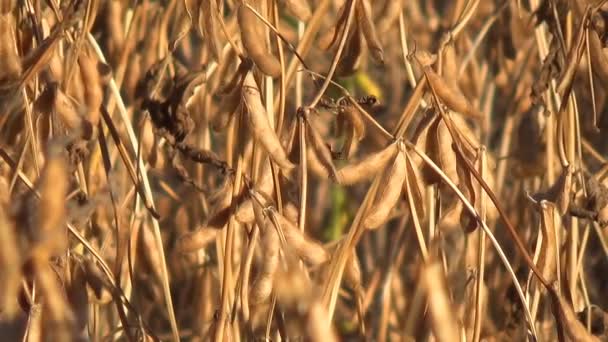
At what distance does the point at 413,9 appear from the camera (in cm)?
183

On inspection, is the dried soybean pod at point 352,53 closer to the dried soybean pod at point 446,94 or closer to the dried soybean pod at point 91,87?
the dried soybean pod at point 446,94

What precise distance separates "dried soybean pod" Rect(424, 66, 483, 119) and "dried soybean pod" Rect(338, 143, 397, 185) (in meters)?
0.08

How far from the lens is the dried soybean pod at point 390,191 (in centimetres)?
86

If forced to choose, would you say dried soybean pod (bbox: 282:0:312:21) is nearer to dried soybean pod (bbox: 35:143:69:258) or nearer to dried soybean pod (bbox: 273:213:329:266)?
dried soybean pod (bbox: 273:213:329:266)

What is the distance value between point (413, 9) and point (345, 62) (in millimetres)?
867

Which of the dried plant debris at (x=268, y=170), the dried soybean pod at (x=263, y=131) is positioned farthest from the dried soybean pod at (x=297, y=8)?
the dried soybean pod at (x=263, y=131)

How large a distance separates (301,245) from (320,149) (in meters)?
0.08

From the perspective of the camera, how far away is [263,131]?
88 centimetres

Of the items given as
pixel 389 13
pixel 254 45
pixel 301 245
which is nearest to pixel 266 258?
pixel 301 245

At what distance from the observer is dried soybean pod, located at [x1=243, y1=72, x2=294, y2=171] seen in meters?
0.88

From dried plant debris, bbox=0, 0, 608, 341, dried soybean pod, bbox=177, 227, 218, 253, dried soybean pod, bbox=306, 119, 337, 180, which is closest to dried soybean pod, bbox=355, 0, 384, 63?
dried plant debris, bbox=0, 0, 608, 341

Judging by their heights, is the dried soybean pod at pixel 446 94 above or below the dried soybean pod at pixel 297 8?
below

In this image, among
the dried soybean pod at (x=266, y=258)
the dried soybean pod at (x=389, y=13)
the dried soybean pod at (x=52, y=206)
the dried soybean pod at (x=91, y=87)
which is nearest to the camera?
the dried soybean pod at (x=52, y=206)

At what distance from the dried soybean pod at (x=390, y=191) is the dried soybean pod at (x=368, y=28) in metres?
0.13
